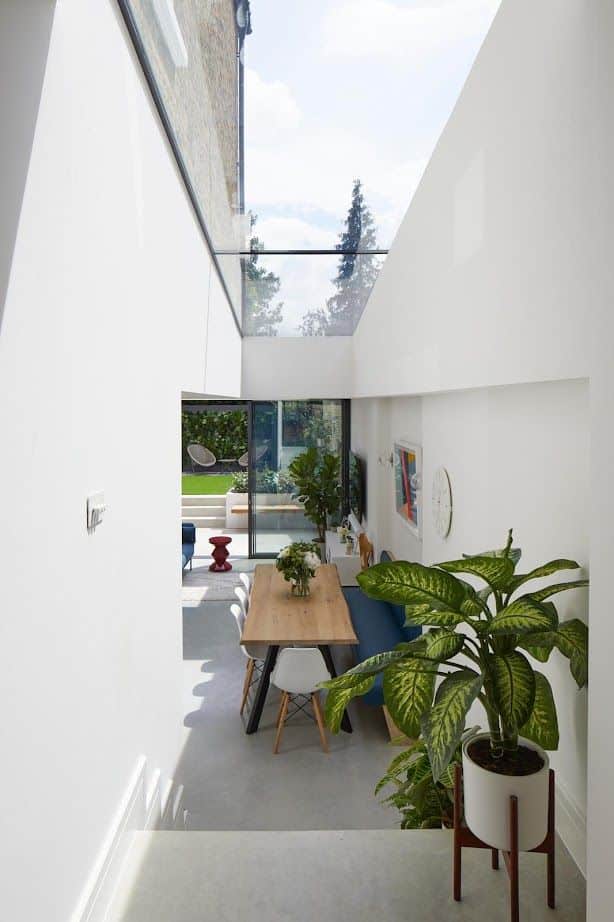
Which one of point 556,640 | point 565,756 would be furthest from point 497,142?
point 565,756

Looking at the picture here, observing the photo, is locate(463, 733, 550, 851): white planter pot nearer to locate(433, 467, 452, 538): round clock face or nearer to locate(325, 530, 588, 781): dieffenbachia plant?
locate(325, 530, 588, 781): dieffenbachia plant

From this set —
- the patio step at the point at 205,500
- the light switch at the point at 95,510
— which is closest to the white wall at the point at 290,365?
the patio step at the point at 205,500

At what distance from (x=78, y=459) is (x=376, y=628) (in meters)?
4.66

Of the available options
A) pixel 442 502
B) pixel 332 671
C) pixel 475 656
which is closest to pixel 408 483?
pixel 442 502

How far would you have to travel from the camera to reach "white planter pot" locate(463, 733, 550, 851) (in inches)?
69.5

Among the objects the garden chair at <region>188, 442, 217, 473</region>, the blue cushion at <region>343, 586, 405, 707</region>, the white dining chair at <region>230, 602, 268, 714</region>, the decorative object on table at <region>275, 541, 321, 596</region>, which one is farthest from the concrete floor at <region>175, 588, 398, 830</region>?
the garden chair at <region>188, 442, 217, 473</region>

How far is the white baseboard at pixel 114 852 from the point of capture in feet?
5.64

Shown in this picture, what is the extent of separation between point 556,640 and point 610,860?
1.70 feet

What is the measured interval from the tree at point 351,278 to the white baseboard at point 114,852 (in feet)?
12.2

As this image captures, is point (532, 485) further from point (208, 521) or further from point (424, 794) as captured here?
point (208, 521)

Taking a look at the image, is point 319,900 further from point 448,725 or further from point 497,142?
point 497,142

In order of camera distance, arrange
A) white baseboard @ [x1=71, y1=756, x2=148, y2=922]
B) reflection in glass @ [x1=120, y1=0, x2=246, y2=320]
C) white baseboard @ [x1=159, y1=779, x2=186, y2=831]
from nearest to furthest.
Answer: white baseboard @ [x1=71, y1=756, x2=148, y2=922], reflection in glass @ [x1=120, y1=0, x2=246, y2=320], white baseboard @ [x1=159, y1=779, x2=186, y2=831]

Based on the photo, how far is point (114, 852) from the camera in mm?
1965

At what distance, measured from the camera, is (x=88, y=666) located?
1753 millimetres
